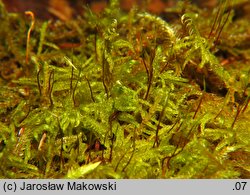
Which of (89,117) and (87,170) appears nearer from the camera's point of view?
(87,170)

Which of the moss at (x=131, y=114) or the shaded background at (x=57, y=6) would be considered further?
the shaded background at (x=57, y=6)

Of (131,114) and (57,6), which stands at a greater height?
(57,6)

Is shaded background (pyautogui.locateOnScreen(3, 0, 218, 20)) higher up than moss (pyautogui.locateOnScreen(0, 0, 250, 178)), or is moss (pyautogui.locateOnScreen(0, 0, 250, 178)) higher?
shaded background (pyautogui.locateOnScreen(3, 0, 218, 20))

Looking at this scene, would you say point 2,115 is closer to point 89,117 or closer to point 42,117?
point 42,117

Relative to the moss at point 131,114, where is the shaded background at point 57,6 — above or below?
above

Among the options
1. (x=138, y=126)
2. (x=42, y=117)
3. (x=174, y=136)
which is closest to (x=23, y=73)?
(x=42, y=117)

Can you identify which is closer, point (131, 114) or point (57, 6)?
point (131, 114)

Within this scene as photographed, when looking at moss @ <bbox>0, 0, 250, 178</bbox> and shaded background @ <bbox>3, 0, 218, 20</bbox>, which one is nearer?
moss @ <bbox>0, 0, 250, 178</bbox>
